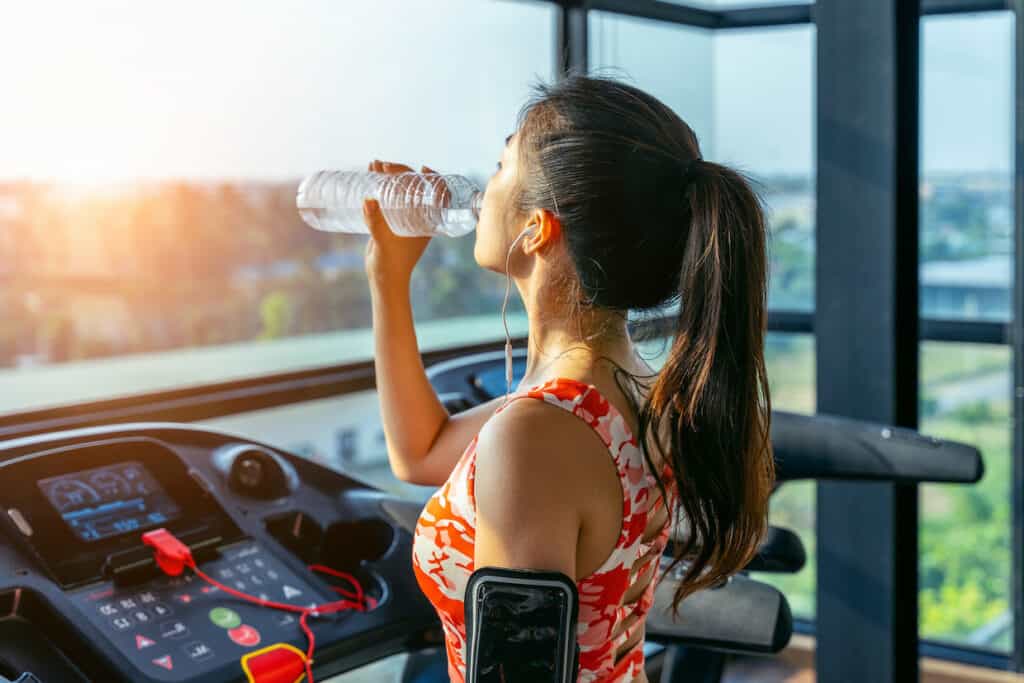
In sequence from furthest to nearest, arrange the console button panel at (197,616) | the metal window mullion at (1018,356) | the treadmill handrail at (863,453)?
the metal window mullion at (1018,356)
the treadmill handrail at (863,453)
the console button panel at (197,616)

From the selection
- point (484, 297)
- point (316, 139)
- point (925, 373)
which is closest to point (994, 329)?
point (925, 373)

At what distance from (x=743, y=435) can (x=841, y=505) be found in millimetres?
1420

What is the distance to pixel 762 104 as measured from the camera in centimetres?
337

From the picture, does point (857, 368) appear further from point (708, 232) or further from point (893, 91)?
point (708, 232)

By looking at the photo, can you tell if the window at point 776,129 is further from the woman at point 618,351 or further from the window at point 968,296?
the woman at point 618,351

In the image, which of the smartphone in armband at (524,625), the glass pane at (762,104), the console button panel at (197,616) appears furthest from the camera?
the glass pane at (762,104)

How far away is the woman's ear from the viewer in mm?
1069

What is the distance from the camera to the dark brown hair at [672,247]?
1051 mm

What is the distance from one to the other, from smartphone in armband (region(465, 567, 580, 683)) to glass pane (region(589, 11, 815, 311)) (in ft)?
8.15

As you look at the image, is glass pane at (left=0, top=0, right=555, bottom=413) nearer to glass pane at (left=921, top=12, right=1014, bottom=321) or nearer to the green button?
the green button

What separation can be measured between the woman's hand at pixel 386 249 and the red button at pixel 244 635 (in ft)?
1.45

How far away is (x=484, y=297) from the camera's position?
2896mm

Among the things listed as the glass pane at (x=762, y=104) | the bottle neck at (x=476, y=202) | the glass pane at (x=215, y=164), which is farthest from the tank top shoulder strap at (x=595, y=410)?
the glass pane at (x=762, y=104)

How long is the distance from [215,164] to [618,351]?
1.36m
